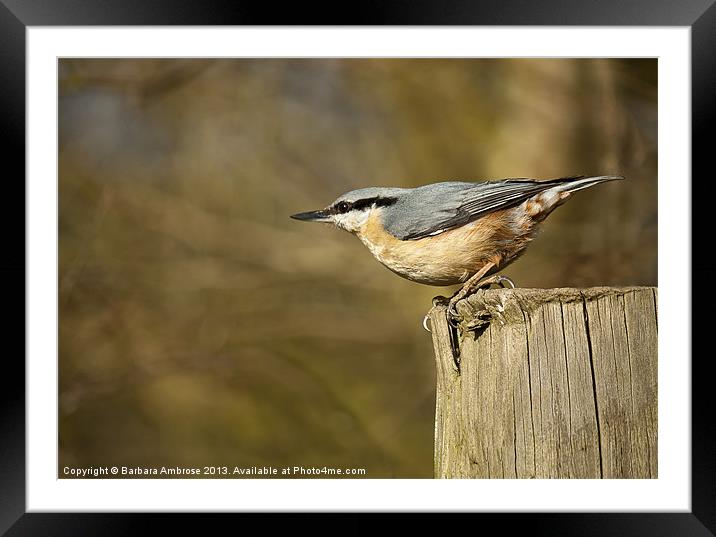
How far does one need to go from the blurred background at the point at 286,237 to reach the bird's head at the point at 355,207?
2.65 feet

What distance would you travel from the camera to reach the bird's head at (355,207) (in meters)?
3.21

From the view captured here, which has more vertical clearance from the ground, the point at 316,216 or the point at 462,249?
the point at 316,216

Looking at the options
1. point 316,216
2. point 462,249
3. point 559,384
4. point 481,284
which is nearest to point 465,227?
point 462,249

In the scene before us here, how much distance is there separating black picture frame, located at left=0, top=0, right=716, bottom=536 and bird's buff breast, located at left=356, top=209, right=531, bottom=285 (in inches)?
29.7

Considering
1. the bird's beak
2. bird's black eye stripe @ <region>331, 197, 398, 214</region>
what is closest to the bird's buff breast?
bird's black eye stripe @ <region>331, 197, 398, 214</region>

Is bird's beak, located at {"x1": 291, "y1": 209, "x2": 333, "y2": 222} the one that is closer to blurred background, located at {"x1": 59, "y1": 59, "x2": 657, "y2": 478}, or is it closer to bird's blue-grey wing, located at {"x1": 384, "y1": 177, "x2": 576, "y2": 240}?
bird's blue-grey wing, located at {"x1": 384, "y1": 177, "x2": 576, "y2": 240}

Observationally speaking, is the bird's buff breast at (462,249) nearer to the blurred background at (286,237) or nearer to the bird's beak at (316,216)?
the bird's beak at (316,216)

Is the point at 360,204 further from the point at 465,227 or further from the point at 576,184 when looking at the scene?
the point at 576,184
